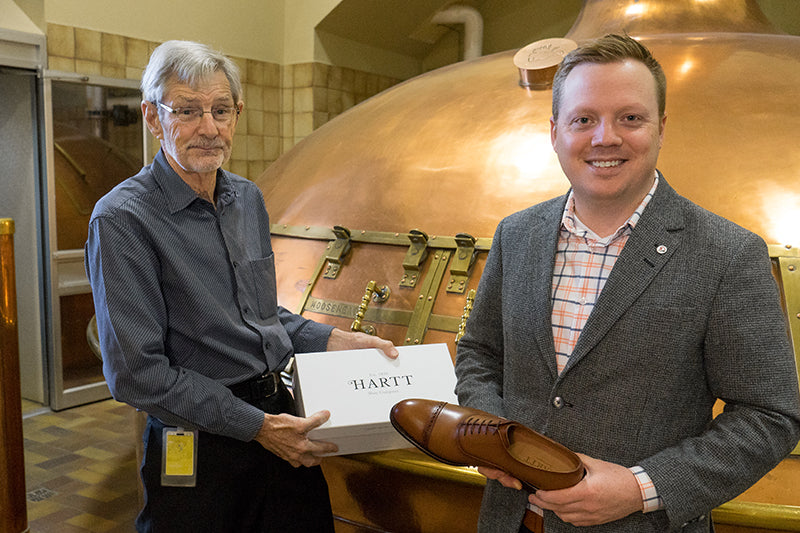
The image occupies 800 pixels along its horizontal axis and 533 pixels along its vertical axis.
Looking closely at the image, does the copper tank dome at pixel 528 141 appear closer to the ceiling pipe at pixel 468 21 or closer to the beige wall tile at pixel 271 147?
the beige wall tile at pixel 271 147

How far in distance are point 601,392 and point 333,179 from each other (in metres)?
1.77

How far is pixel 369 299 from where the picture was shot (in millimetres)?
2207

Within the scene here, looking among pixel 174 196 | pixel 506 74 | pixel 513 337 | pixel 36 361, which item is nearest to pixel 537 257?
pixel 513 337

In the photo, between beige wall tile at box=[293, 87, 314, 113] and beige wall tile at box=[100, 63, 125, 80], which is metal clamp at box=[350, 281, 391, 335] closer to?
beige wall tile at box=[100, 63, 125, 80]

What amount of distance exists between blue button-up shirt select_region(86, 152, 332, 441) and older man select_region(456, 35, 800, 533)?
0.68m

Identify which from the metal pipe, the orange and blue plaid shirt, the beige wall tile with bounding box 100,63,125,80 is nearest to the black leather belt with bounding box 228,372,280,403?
the orange and blue plaid shirt

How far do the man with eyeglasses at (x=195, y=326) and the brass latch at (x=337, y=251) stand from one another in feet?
2.28

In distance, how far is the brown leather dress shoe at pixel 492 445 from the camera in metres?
0.96

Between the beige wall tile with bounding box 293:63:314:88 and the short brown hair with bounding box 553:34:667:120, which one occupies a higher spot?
the beige wall tile with bounding box 293:63:314:88

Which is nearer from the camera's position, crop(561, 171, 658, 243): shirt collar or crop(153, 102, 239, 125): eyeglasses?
crop(561, 171, 658, 243): shirt collar

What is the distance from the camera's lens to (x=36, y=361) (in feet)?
13.7

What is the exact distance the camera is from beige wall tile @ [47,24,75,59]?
12.9ft

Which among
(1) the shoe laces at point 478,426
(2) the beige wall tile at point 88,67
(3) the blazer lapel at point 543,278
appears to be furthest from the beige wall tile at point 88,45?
(1) the shoe laces at point 478,426

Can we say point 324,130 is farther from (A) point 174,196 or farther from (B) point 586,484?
(B) point 586,484
